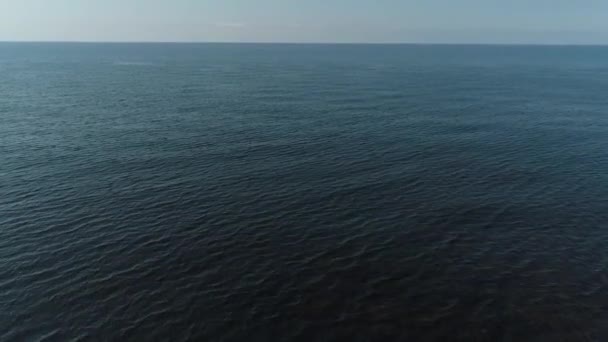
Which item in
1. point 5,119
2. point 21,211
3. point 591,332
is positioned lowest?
point 591,332

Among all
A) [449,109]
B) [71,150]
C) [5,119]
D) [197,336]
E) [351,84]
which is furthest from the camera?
[351,84]

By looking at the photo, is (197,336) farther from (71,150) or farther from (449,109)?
(449,109)

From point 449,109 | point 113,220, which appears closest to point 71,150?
point 113,220

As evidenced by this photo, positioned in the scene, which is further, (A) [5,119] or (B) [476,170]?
(A) [5,119]

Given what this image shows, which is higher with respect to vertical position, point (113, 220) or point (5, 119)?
point (5, 119)

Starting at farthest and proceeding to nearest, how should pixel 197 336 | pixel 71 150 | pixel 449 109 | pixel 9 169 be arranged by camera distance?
1. pixel 449 109
2. pixel 71 150
3. pixel 9 169
4. pixel 197 336

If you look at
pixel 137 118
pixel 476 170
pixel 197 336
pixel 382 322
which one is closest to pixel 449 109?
pixel 476 170
